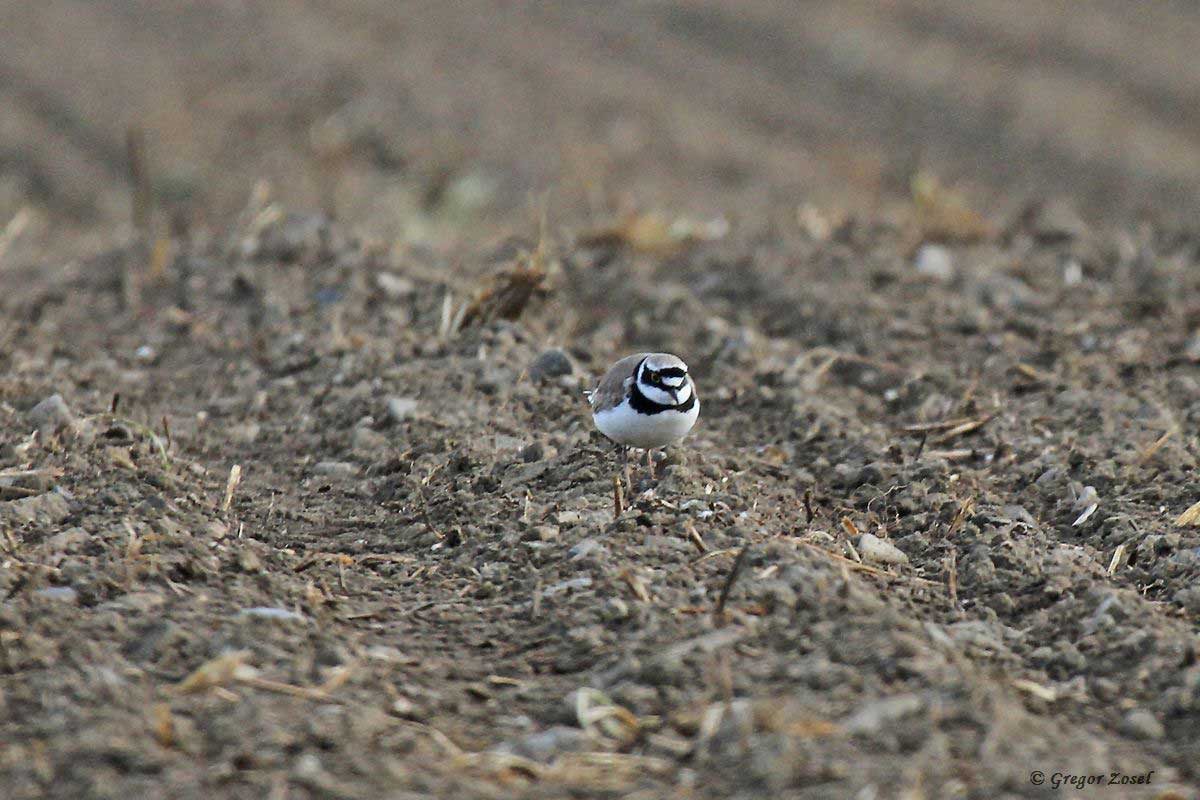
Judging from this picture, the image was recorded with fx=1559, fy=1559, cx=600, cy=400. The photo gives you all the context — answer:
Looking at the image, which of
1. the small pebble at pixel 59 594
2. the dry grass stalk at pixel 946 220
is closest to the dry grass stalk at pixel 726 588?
the small pebble at pixel 59 594

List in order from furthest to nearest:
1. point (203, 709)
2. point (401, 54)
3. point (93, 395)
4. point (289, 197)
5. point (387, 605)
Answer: point (401, 54), point (289, 197), point (93, 395), point (387, 605), point (203, 709)

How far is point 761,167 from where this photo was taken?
11.4m

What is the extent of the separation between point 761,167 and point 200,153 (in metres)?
4.09

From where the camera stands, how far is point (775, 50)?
45.0ft

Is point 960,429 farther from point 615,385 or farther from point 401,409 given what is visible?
point 401,409

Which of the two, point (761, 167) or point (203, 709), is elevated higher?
point (203, 709)

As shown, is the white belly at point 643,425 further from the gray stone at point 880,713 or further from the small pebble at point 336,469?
the gray stone at point 880,713

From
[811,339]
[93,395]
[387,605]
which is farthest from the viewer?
[811,339]

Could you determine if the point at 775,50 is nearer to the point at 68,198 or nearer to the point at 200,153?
the point at 200,153

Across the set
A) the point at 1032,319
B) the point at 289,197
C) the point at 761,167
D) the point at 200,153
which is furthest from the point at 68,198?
the point at 1032,319

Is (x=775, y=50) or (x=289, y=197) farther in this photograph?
(x=775, y=50)

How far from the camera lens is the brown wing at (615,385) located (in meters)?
5.09

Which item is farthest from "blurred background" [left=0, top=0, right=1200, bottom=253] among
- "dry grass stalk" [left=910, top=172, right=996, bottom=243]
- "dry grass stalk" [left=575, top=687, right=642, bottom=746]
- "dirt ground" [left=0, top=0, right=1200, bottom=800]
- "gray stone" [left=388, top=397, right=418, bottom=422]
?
"dry grass stalk" [left=575, top=687, right=642, bottom=746]

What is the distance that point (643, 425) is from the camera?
195 inches
